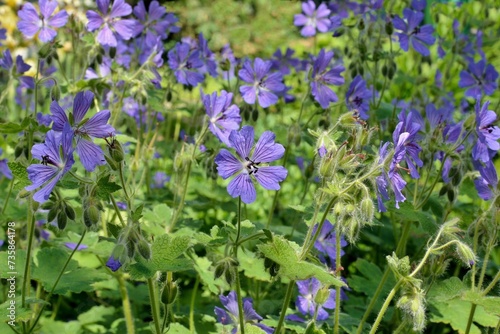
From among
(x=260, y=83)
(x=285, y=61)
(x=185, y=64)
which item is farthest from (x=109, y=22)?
(x=285, y=61)

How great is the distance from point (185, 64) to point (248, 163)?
154cm

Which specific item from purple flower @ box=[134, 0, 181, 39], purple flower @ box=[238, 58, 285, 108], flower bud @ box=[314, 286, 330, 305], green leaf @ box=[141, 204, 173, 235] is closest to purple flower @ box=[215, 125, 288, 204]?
flower bud @ box=[314, 286, 330, 305]

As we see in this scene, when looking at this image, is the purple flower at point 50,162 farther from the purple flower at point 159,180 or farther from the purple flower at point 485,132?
the purple flower at point 159,180

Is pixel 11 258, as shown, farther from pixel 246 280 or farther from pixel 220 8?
pixel 220 8

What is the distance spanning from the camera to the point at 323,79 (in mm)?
2904

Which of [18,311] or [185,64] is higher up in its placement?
[185,64]

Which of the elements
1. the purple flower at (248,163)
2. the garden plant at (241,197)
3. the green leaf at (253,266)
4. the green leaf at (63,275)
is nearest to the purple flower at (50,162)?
the garden plant at (241,197)

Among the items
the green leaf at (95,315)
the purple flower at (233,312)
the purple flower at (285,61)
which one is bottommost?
the green leaf at (95,315)

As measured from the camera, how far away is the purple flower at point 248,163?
176 centimetres

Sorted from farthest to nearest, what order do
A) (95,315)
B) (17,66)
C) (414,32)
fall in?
(414,32)
(95,315)
(17,66)

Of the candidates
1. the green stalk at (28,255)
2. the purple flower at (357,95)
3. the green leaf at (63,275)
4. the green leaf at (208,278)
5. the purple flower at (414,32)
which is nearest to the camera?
the green stalk at (28,255)

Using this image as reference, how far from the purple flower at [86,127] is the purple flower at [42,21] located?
1.10 meters

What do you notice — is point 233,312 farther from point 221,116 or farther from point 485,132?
point 485,132

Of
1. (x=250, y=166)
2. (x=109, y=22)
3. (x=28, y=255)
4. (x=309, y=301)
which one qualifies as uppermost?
(x=250, y=166)
